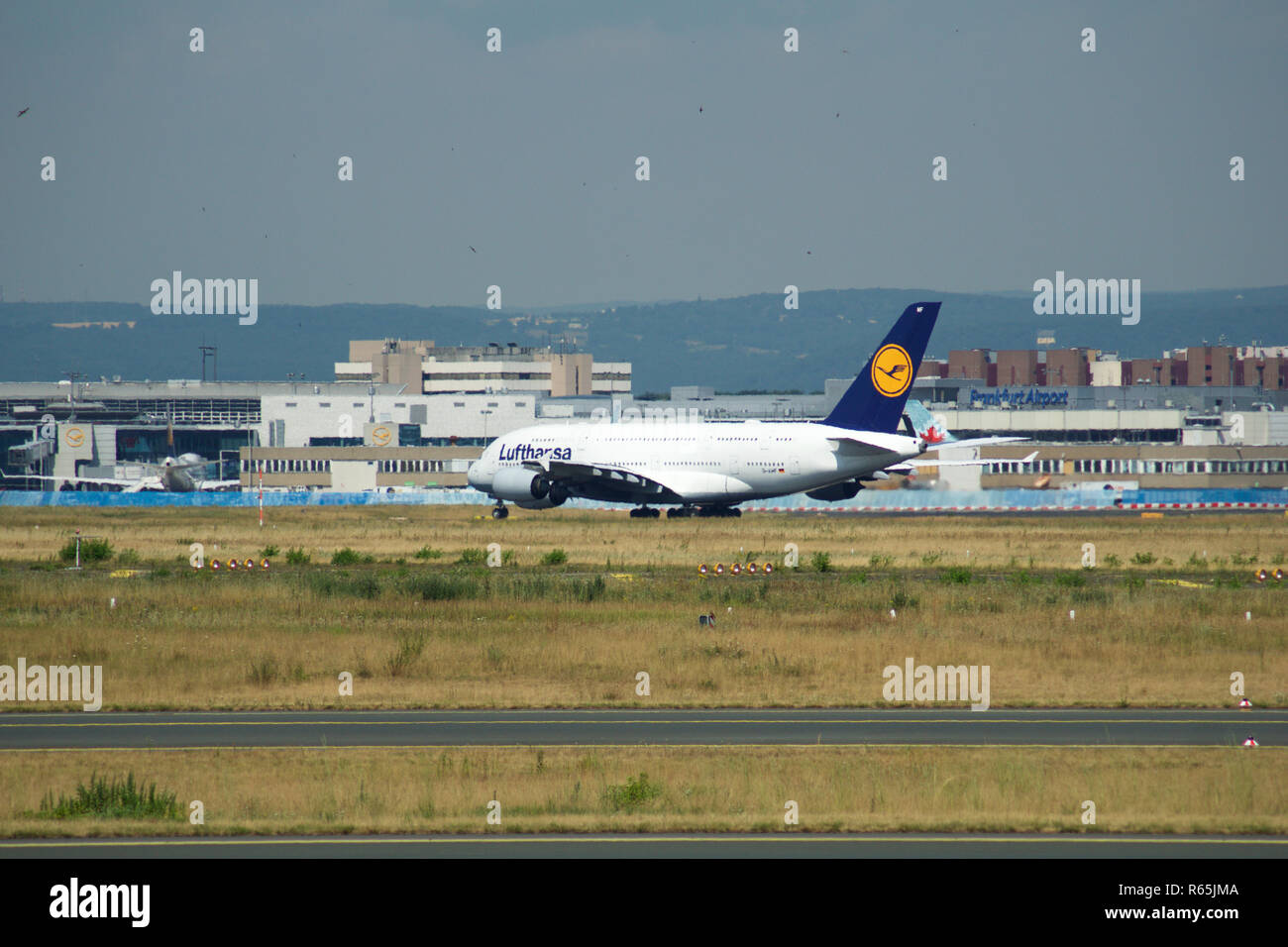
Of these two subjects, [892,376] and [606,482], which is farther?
[606,482]

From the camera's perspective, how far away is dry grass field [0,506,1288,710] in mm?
26156

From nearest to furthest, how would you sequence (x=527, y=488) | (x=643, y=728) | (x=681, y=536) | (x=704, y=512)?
(x=643, y=728), (x=681, y=536), (x=527, y=488), (x=704, y=512)

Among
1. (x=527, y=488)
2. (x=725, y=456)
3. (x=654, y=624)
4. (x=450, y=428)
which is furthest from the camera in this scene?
(x=450, y=428)

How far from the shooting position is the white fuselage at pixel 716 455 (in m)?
67.7

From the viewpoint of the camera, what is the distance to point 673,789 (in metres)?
17.5

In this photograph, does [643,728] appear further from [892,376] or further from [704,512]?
[704,512]

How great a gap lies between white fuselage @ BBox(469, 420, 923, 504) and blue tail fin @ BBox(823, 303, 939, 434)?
3.05 ft

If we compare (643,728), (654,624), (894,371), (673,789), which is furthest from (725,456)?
(673,789)

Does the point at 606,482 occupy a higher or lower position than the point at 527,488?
higher

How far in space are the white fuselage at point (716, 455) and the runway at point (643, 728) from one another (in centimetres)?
4327

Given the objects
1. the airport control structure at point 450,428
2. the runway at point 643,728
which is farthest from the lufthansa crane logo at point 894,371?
the airport control structure at point 450,428

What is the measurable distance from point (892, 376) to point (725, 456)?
363 inches
